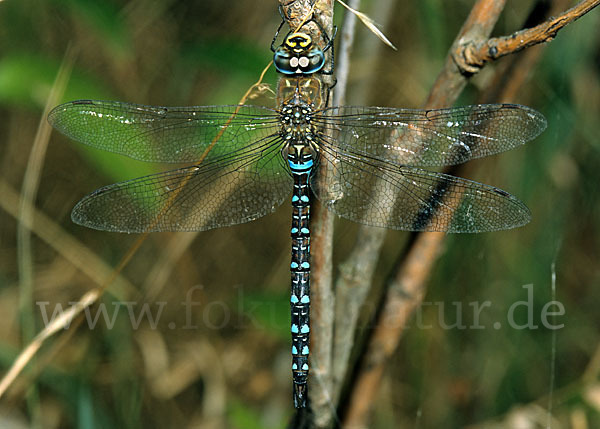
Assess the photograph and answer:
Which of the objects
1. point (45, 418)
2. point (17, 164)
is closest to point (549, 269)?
point (45, 418)

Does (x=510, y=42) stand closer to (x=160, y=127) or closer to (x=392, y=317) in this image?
(x=392, y=317)

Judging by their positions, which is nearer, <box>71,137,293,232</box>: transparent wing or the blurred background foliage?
<box>71,137,293,232</box>: transparent wing

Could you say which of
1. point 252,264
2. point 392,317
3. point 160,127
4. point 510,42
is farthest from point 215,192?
point 252,264

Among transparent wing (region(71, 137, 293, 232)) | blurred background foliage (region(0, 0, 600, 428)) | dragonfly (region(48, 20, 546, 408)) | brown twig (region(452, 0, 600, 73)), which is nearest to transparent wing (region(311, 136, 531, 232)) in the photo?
dragonfly (region(48, 20, 546, 408))

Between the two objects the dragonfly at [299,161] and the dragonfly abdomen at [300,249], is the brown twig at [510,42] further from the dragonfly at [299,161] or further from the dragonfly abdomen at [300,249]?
the dragonfly abdomen at [300,249]

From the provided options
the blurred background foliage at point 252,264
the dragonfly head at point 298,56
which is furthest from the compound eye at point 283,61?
the blurred background foliage at point 252,264

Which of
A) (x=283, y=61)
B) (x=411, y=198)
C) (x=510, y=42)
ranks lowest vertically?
(x=411, y=198)

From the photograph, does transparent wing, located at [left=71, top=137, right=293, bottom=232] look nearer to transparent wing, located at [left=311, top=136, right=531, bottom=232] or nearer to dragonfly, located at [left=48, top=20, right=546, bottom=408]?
dragonfly, located at [left=48, top=20, right=546, bottom=408]

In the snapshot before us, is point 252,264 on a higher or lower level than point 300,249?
higher
